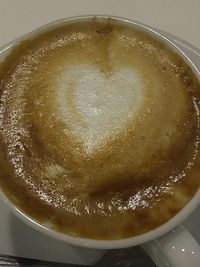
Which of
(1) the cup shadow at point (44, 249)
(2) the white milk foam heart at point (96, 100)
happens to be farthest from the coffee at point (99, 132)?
(1) the cup shadow at point (44, 249)

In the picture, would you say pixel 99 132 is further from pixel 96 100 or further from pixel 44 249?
pixel 44 249

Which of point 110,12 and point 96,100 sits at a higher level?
point 110,12

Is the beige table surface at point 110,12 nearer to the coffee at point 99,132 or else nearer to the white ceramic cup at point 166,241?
the coffee at point 99,132

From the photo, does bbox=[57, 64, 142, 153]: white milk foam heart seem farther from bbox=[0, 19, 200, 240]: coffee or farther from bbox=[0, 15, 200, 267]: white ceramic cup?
bbox=[0, 15, 200, 267]: white ceramic cup

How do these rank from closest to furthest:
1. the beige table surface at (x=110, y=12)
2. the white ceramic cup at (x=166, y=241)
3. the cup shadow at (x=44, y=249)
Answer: the white ceramic cup at (x=166, y=241) < the cup shadow at (x=44, y=249) < the beige table surface at (x=110, y=12)

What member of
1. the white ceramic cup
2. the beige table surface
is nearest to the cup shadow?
the white ceramic cup

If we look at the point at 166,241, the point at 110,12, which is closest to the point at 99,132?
the point at 166,241
